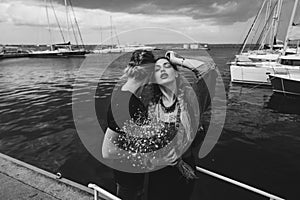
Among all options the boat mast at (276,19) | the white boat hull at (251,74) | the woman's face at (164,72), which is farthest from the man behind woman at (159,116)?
the boat mast at (276,19)

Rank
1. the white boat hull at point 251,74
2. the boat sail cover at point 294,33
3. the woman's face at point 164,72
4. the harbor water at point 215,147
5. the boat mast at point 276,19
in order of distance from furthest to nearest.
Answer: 1. the boat mast at point 276,19
2. the white boat hull at point 251,74
3. the boat sail cover at point 294,33
4. the harbor water at point 215,147
5. the woman's face at point 164,72

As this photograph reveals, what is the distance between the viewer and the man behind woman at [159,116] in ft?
6.25

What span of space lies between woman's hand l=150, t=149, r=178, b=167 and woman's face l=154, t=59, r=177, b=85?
0.63 metres

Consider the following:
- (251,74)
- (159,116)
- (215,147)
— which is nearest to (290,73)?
(251,74)

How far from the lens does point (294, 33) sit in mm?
18344

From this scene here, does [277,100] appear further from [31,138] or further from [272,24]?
[272,24]

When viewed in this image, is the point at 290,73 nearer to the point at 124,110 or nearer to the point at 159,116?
the point at 159,116

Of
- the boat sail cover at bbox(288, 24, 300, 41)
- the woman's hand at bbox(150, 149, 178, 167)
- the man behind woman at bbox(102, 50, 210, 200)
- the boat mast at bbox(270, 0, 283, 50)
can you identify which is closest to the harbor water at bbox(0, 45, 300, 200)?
the man behind woman at bbox(102, 50, 210, 200)

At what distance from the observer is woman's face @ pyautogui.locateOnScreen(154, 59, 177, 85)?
1876mm

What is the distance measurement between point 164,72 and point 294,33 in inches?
827

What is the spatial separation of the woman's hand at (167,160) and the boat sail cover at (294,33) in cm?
2086

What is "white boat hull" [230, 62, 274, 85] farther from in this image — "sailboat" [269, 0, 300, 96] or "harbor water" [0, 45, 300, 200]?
"harbor water" [0, 45, 300, 200]

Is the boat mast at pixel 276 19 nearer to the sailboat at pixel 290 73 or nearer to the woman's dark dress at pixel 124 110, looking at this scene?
the sailboat at pixel 290 73

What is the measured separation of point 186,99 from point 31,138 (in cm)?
797
